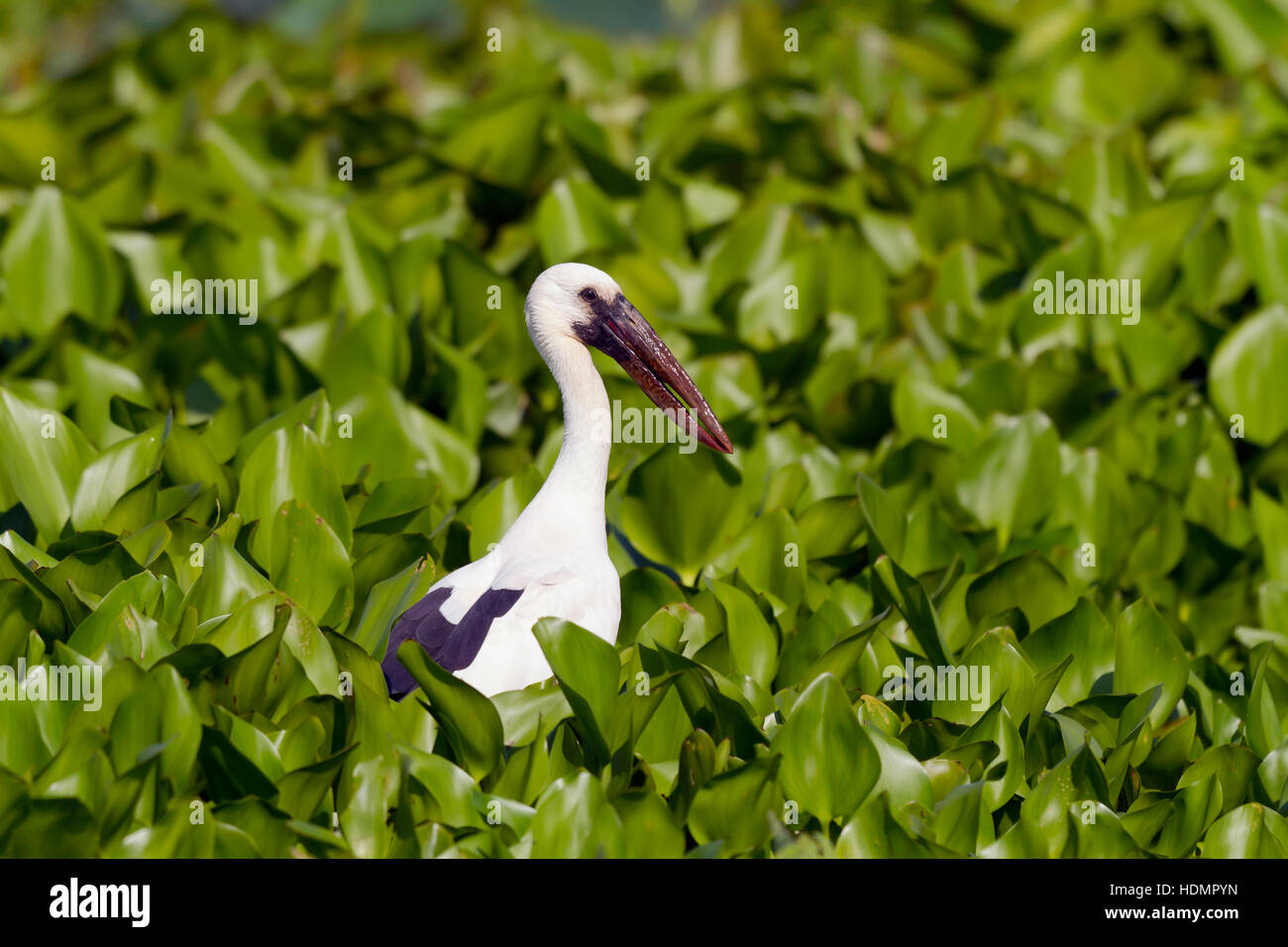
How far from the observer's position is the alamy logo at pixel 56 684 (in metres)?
3.39

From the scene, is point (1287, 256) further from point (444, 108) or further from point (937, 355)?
point (444, 108)

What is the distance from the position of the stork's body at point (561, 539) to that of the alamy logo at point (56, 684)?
0.77 meters

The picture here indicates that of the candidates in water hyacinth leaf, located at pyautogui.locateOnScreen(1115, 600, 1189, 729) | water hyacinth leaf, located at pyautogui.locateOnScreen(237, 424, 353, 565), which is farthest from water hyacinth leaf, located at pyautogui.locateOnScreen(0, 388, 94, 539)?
water hyacinth leaf, located at pyautogui.locateOnScreen(1115, 600, 1189, 729)

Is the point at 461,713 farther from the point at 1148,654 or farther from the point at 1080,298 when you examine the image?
the point at 1080,298

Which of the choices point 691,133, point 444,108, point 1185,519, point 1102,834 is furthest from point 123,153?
point 1102,834

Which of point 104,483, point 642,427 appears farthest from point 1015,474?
point 104,483

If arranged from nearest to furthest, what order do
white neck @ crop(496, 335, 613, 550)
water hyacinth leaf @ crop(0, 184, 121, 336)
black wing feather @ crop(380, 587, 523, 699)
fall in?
black wing feather @ crop(380, 587, 523, 699) → white neck @ crop(496, 335, 613, 550) → water hyacinth leaf @ crop(0, 184, 121, 336)

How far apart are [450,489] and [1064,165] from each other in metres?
3.68

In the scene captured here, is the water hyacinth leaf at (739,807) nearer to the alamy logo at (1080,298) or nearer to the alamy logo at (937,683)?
the alamy logo at (937,683)

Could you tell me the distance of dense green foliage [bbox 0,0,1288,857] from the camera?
11.2ft
